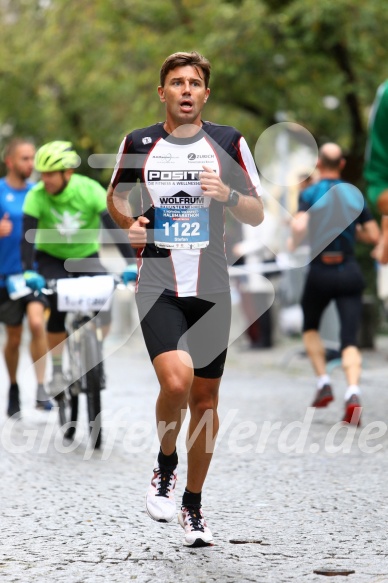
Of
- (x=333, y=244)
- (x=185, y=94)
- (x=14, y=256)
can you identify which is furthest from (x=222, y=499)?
(x=14, y=256)

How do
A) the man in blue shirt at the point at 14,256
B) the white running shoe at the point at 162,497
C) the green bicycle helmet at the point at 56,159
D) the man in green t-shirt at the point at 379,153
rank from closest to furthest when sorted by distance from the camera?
the man in green t-shirt at the point at 379,153 → the white running shoe at the point at 162,497 → the green bicycle helmet at the point at 56,159 → the man in blue shirt at the point at 14,256

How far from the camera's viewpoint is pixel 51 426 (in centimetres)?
1030

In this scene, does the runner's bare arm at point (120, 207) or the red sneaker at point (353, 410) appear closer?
the runner's bare arm at point (120, 207)

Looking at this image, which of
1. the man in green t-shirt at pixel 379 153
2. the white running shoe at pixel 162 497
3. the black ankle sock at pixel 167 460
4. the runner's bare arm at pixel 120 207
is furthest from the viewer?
the runner's bare arm at pixel 120 207

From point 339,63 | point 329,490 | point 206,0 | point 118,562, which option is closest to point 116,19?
point 206,0

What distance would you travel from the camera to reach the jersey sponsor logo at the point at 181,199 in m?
5.64

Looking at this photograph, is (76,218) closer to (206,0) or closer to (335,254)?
(335,254)

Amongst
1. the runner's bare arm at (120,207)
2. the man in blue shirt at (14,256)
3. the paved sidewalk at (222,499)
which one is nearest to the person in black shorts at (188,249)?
the runner's bare arm at (120,207)

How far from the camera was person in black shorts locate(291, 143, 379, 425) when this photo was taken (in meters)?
10.4

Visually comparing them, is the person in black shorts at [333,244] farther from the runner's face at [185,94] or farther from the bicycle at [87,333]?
the runner's face at [185,94]

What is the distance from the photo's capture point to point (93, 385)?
346 inches

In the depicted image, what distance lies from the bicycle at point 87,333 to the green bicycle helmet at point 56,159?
0.78m

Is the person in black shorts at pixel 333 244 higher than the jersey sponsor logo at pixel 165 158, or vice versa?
the person in black shorts at pixel 333 244

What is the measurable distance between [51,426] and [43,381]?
0.44 metres
